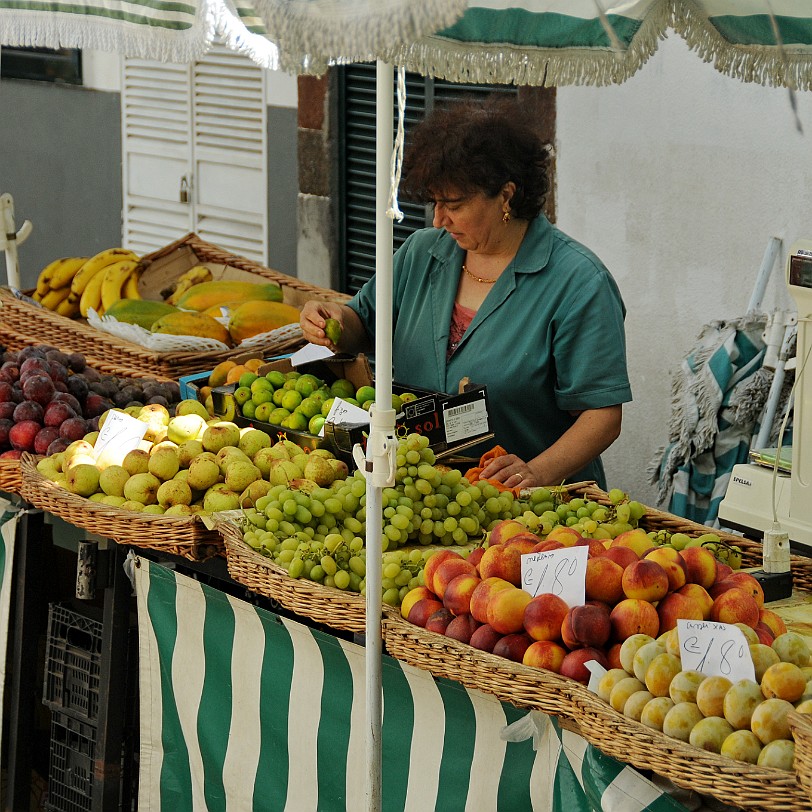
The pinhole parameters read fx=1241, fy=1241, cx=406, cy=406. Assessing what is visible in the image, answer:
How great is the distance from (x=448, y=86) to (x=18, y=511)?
340cm

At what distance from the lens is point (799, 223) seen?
4.34m

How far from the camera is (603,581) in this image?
2035 millimetres

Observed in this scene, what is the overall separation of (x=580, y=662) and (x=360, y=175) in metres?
4.85

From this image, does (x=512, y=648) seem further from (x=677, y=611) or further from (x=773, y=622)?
(x=773, y=622)

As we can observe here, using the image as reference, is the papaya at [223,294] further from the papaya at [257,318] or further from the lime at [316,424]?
the lime at [316,424]

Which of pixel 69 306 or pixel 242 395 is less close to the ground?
pixel 242 395

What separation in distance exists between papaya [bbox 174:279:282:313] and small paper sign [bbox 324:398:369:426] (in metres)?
2.00

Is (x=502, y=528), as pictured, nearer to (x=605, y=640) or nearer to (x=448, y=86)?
(x=605, y=640)

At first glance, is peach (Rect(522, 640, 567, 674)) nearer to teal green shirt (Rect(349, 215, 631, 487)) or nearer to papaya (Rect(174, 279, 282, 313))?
teal green shirt (Rect(349, 215, 631, 487))

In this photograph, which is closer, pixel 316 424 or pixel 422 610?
pixel 422 610

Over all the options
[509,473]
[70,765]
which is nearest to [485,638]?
[509,473]

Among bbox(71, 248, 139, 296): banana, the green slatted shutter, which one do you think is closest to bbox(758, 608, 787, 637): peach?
bbox(71, 248, 139, 296): banana

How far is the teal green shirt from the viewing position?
3.36 meters

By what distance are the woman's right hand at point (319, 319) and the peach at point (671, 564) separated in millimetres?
1794
